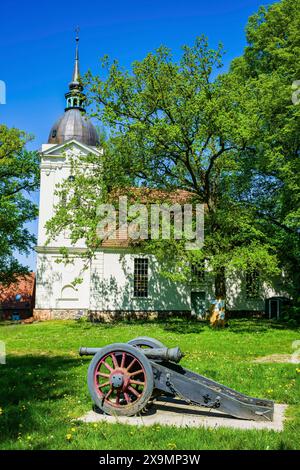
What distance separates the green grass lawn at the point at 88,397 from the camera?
476 cm

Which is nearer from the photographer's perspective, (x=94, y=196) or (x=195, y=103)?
(x=195, y=103)

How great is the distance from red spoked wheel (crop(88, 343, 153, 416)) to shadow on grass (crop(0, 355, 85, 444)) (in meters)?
0.60

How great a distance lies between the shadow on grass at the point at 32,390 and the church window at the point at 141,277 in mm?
14941

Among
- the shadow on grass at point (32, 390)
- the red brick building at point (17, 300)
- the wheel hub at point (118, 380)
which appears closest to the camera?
the shadow on grass at point (32, 390)

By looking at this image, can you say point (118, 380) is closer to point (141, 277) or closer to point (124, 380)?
point (124, 380)

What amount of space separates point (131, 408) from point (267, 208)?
1712 centimetres

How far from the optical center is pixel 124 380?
5801mm

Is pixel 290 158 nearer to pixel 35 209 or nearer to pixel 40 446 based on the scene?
pixel 35 209

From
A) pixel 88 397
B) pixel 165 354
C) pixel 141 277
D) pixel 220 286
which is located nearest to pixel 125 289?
pixel 141 277

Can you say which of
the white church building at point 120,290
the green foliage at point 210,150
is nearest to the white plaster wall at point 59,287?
the white church building at point 120,290

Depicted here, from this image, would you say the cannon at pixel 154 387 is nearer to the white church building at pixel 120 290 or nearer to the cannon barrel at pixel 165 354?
the cannon barrel at pixel 165 354

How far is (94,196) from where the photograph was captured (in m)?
19.2

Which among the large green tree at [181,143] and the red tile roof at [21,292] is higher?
the large green tree at [181,143]

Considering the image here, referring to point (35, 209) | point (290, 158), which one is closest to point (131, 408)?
point (290, 158)
